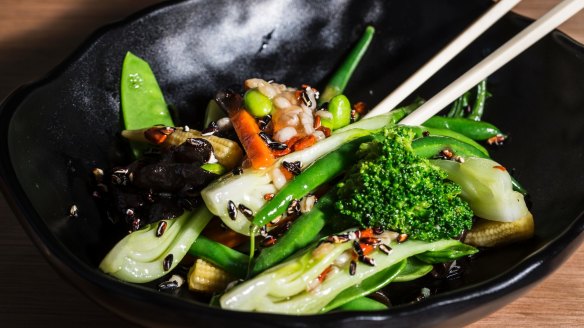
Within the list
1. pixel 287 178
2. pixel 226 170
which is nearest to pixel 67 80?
pixel 226 170

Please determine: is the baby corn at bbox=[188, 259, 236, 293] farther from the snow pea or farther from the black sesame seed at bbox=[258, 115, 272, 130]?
the snow pea

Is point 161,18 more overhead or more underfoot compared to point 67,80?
more overhead

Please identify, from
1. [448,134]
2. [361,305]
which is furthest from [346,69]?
[361,305]

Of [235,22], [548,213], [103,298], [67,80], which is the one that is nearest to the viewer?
[103,298]

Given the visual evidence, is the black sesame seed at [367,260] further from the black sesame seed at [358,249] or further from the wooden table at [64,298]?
the wooden table at [64,298]

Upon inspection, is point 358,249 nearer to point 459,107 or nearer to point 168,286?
point 168,286

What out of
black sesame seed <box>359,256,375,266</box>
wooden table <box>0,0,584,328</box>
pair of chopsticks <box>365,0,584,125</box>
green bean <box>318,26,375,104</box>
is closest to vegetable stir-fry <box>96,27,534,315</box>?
black sesame seed <box>359,256,375,266</box>

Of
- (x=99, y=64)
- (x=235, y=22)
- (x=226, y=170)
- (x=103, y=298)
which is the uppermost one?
→ (x=235, y=22)

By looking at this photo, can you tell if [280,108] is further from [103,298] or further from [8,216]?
[8,216]
